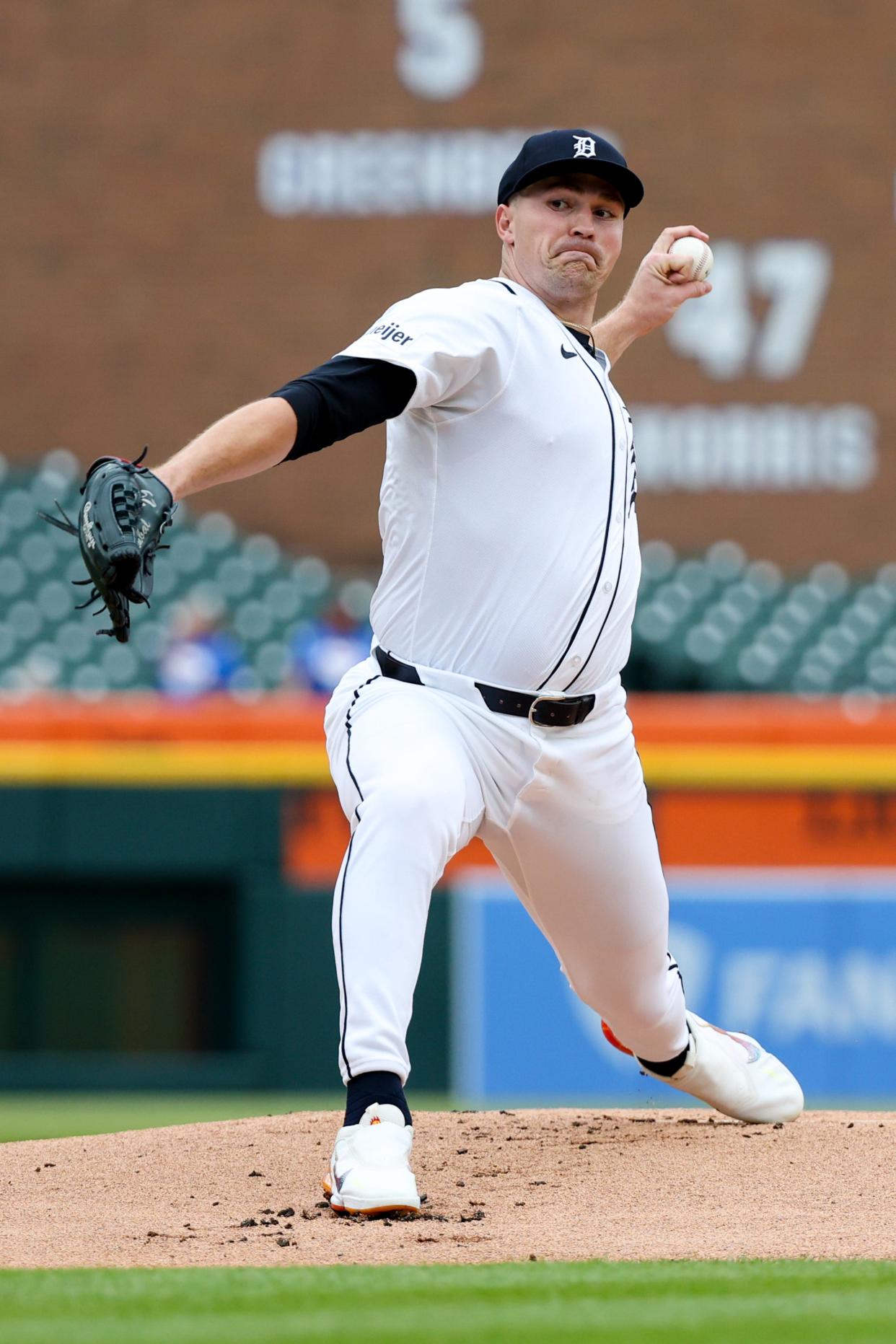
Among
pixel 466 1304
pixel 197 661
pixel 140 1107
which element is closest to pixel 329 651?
pixel 197 661

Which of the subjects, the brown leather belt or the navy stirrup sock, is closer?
the navy stirrup sock

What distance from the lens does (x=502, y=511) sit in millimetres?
3217

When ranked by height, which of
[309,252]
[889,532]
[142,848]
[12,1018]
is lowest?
[12,1018]

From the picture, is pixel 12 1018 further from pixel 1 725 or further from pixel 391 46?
pixel 391 46

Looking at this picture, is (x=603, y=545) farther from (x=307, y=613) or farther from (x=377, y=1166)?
(x=307, y=613)

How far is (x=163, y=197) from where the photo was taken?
1149cm

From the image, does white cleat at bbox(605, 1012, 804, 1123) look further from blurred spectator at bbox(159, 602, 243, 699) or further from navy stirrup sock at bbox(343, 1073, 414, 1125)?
blurred spectator at bbox(159, 602, 243, 699)

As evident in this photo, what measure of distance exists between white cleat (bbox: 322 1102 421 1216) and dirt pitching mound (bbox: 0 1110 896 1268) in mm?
33

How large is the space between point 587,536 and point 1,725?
397 cm

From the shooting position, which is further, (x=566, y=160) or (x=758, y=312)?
(x=758, y=312)

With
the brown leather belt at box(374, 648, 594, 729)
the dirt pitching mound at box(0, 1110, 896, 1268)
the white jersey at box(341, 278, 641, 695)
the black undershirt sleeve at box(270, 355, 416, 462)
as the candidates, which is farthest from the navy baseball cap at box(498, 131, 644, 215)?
the dirt pitching mound at box(0, 1110, 896, 1268)

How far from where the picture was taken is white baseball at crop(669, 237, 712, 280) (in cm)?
377

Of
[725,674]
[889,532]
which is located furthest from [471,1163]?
[889,532]

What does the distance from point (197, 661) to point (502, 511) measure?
18.4 feet
